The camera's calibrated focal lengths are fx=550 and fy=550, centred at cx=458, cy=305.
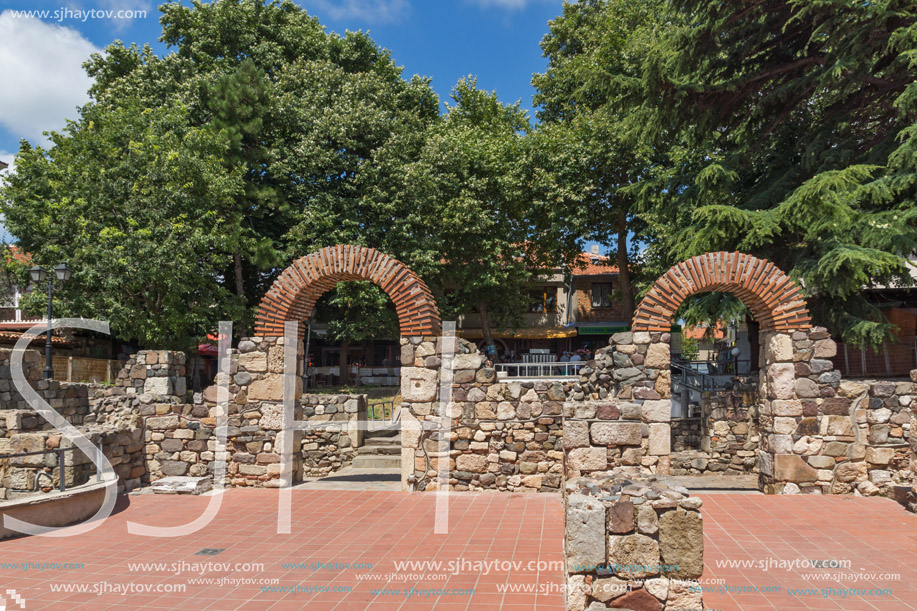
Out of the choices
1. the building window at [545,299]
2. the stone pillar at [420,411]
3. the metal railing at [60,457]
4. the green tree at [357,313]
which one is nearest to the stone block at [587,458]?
the stone pillar at [420,411]

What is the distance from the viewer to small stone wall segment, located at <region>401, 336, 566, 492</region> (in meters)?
7.93

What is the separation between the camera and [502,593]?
4.47 meters

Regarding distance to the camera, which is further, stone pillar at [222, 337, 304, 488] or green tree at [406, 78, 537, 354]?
green tree at [406, 78, 537, 354]

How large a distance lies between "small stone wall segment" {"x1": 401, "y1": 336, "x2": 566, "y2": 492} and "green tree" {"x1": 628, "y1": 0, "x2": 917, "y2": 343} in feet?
22.2

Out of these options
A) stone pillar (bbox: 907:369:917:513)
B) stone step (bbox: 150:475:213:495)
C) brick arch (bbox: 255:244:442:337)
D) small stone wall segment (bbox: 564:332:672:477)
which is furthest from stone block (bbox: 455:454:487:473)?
stone pillar (bbox: 907:369:917:513)

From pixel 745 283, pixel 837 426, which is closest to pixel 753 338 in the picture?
pixel 837 426

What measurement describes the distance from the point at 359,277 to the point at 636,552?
18.3ft

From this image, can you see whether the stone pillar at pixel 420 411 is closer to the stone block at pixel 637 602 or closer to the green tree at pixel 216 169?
the stone block at pixel 637 602

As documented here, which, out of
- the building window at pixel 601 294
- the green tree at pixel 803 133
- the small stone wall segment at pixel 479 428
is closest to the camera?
the small stone wall segment at pixel 479 428

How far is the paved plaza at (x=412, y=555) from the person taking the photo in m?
4.40

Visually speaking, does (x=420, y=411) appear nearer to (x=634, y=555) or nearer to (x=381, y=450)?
(x=381, y=450)

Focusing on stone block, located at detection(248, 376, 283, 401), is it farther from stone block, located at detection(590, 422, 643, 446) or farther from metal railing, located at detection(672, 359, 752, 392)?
metal railing, located at detection(672, 359, 752, 392)

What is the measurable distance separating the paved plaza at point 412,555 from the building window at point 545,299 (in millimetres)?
24095

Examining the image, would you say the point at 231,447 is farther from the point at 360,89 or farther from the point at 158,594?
the point at 360,89
